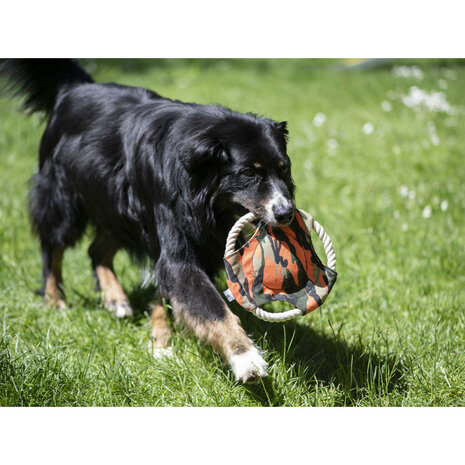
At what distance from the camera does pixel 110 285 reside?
4.53 meters

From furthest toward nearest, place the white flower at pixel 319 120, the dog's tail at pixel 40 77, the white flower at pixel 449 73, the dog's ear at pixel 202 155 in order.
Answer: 1. the white flower at pixel 449 73
2. the white flower at pixel 319 120
3. the dog's tail at pixel 40 77
4. the dog's ear at pixel 202 155

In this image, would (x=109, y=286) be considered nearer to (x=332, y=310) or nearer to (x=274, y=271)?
(x=332, y=310)

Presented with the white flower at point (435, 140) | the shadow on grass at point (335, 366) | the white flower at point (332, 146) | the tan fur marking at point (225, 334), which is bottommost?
the shadow on grass at point (335, 366)

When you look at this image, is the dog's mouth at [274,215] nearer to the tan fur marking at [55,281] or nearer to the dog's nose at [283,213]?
the dog's nose at [283,213]

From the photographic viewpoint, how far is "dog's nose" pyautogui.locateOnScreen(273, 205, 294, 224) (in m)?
2.94

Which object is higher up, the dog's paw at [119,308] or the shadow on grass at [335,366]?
the shadow on grass at [335,366]

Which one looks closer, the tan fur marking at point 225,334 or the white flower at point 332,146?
the tan fur marking at point 225,334

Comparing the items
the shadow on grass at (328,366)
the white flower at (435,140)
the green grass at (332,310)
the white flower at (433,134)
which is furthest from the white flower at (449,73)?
the shadow on grass at (328,366)

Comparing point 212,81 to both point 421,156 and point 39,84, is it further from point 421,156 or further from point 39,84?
point 39,84

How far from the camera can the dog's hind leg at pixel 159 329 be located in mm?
3814

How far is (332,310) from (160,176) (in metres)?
1.77

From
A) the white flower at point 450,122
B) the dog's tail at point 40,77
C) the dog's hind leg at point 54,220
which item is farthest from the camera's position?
the white flower at point 450,122

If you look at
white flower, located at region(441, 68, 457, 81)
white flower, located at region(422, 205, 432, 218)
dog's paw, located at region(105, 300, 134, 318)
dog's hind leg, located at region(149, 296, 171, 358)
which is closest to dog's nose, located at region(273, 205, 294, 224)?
dog's hind leg, located at region(149, 296, 171, 358)
